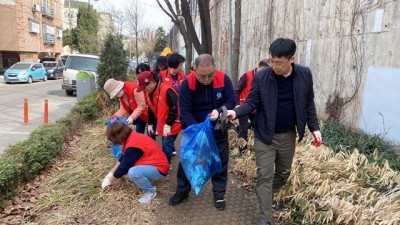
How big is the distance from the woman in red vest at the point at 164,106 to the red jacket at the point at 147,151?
0.74 feet

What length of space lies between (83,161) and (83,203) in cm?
151

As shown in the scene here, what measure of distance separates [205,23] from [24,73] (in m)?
19.7

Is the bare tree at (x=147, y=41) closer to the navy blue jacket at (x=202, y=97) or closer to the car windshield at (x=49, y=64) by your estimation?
the car windshield at (x=49, y=64)

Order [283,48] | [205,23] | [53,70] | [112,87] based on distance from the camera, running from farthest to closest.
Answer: [53,70] → [205,23] → [112,87] → [283,48]

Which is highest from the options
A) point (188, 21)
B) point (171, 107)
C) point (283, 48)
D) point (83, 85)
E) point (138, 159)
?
point (188, 21)

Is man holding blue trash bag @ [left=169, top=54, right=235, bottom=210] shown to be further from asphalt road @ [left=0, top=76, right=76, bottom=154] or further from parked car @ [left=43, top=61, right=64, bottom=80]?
parked car @ [left=43, top=61, right=64, bottom=80]

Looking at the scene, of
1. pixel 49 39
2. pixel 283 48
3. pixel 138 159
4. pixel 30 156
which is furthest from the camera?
pixel 49 39

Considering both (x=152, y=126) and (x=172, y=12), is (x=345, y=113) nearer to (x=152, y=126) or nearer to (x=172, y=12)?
(x=152, y=126)

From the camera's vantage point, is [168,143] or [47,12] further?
[47,12]

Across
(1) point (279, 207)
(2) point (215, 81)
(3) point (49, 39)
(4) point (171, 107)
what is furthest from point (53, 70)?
(1) point (279, 207)

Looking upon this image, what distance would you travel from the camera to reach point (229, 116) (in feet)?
10.1

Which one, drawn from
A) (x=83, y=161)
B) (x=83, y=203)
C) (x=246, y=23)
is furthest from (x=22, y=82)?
(x=83, y=203)

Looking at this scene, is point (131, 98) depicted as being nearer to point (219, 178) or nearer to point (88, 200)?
point (88, 200)

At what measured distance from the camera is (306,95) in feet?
10.2
